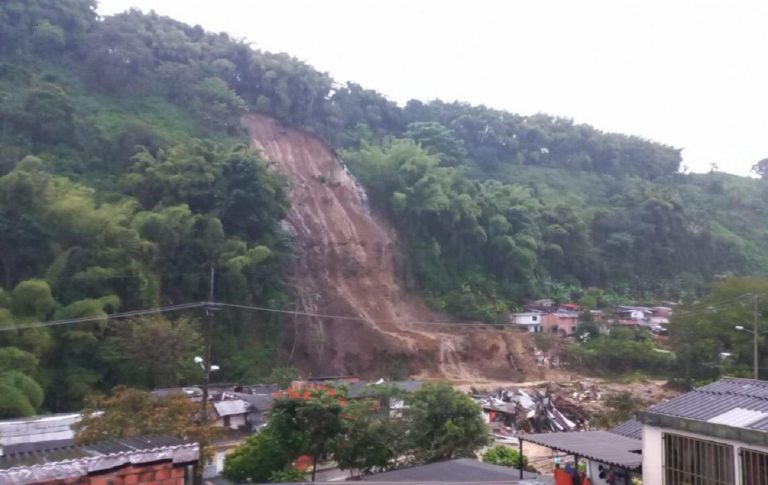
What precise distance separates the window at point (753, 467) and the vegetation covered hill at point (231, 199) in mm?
20214

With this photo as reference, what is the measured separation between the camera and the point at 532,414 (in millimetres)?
28500

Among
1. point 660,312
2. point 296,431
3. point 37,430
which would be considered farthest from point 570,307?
point 37,430

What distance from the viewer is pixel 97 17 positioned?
154 feet

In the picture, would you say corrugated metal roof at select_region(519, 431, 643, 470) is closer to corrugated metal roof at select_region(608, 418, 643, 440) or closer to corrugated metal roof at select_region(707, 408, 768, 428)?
corrugated metal roof at select_region(608, 418, 643, 440)

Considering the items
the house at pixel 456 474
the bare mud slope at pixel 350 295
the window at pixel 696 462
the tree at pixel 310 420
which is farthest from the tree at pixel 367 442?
the bare mud slope at pixel 350 295

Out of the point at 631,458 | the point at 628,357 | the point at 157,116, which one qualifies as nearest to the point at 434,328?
the point at 628,357

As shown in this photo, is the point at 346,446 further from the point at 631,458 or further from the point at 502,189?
the point at 502,189

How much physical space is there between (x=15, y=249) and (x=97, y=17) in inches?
1035

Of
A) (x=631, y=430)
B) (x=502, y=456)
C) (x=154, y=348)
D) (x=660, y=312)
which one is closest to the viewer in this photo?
(x=631, y=430)

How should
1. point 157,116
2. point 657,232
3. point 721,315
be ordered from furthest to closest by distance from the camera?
1. point 657,232
2. point 157,116
3. point 721,315

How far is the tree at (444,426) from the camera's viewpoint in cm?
1781

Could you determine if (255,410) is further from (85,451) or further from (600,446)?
(85,451)

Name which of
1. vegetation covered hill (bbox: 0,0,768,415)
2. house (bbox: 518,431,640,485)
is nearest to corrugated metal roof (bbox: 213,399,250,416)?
vegetation covered hill (bbox: 0,0,768,415)

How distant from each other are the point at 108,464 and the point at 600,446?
7.91 metres
